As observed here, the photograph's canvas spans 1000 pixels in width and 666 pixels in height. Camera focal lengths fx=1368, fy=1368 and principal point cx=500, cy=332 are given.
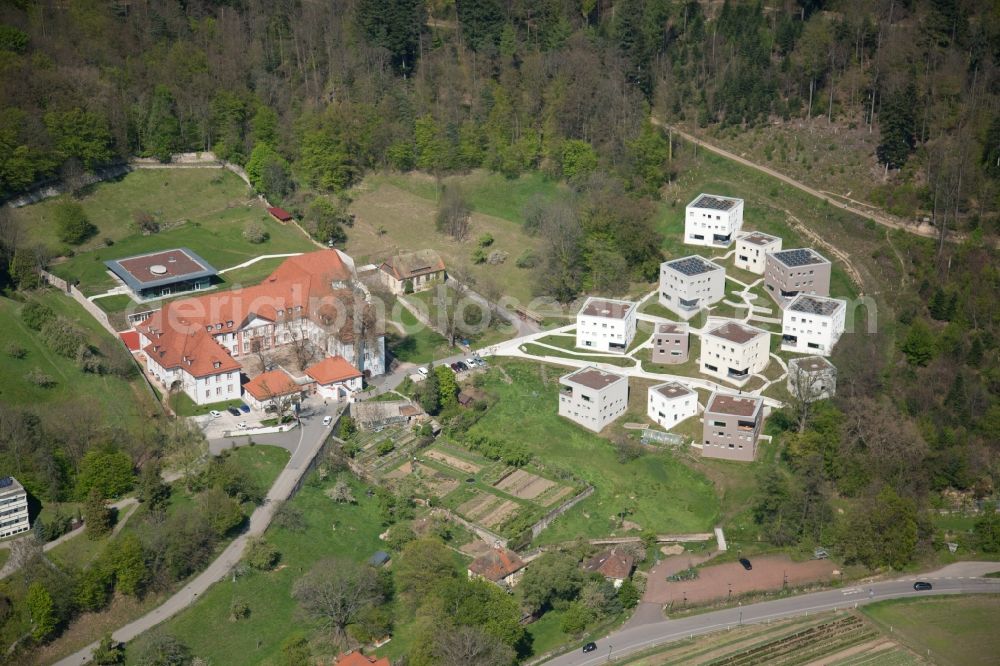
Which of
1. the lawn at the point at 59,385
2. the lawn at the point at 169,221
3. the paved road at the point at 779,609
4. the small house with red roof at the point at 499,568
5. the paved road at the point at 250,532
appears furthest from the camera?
the lawn at the point at 169,221

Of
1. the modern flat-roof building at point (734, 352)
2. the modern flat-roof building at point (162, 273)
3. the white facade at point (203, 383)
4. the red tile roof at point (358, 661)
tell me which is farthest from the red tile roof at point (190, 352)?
the modern flat-roof building at point (734, 352)

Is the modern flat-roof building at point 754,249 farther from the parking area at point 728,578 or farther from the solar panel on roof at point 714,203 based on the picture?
the parking area at point 728,578

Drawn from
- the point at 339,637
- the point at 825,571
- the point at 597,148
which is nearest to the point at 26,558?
the point at 339,637

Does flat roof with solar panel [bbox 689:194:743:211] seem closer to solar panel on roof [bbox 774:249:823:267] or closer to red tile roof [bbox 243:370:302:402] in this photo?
solar panel on roof [bbox 774:249:823:267]

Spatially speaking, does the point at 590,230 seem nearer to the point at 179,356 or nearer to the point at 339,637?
the point at 179,356

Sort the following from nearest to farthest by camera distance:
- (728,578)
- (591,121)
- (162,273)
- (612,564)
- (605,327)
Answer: (612,564)
(728,578)
(605,327)
(162,273)
(591,121)

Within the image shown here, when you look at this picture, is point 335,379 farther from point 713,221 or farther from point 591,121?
point 591,121

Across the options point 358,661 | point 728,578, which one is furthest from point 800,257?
A: point 358,661
